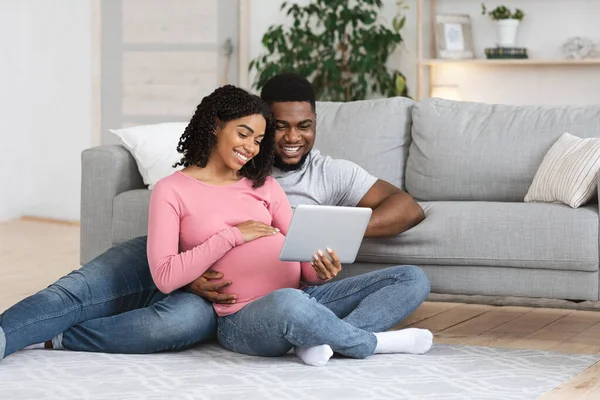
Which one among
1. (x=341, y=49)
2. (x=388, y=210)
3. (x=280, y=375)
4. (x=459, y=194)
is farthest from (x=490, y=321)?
(x=341, y=49)

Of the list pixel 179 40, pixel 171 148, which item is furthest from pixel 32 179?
pixel 171 148

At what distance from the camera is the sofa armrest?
13.2ft

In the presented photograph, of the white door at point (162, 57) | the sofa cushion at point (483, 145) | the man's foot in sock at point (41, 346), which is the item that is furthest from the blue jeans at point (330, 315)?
the white door at point (162, 57)

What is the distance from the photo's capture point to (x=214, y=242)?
117 inches

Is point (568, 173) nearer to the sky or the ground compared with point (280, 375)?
nearer to the sky

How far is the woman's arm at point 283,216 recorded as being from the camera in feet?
10.3

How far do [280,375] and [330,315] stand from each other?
0.70ft

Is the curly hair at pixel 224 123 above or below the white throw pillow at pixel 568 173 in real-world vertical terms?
above

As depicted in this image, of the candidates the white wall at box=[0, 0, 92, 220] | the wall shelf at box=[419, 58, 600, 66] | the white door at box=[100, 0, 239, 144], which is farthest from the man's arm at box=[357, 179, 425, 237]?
the white wall at box=[0, 0, 92, 220]

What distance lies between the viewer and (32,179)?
7.20 m

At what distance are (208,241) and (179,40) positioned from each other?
390cm

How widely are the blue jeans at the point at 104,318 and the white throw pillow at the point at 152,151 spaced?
2.98 feet

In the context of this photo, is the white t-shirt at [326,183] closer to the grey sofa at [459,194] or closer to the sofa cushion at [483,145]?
the grey sofa at [459,194]

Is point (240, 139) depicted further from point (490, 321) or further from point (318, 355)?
point (490, 321)
